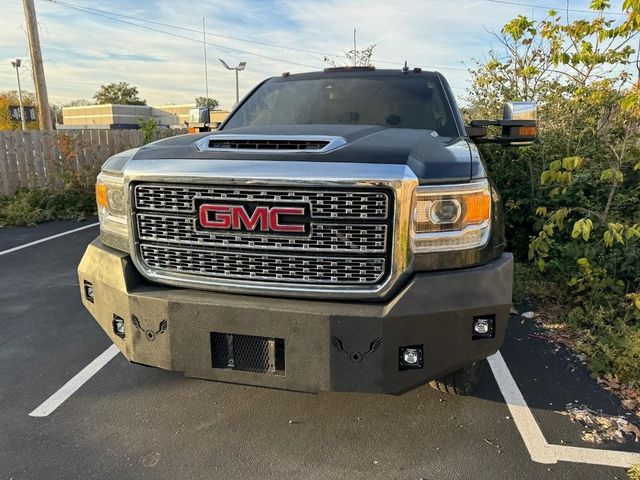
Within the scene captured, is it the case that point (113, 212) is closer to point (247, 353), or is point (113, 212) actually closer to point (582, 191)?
point (247, 353)

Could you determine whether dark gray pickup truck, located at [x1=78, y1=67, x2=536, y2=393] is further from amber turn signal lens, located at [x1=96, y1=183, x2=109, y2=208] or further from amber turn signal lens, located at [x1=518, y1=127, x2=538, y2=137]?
amber turn signal lens, located at [x1=518, y1=127, x2=538, y2=137]

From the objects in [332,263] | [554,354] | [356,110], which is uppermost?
[356,110]

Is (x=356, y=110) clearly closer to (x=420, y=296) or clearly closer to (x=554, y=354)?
(x=420, y=296)

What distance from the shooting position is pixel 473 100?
7.75 m

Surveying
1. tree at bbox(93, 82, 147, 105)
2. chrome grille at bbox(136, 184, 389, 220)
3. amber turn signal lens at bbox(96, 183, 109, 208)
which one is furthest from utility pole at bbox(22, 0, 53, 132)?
tree at bbox(93, 82, 147, 105)

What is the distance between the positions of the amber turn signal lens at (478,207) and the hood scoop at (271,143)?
649 millimetres

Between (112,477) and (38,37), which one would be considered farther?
(38,37)

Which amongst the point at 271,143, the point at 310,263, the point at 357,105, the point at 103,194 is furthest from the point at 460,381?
the point at 103,194

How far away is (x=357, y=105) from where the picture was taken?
3.85m

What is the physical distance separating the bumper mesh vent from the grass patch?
8.32 metres

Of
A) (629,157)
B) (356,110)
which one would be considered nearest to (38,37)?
(356,110)

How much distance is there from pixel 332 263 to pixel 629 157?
379 centimetres

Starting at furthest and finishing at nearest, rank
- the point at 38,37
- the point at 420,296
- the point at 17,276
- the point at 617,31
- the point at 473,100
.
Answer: the point at 38,37
the point at 473,100
the point at 17,276
the point at 617,31
the point at 420,296

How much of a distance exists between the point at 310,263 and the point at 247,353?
510 mm
